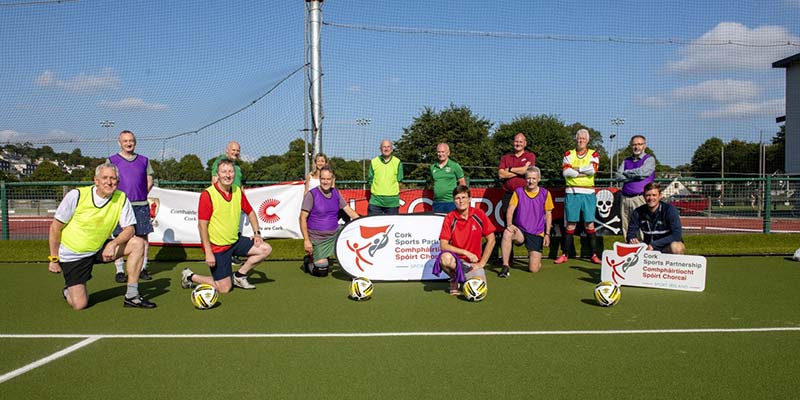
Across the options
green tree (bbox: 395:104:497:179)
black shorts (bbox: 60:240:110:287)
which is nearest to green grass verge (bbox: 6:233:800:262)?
black shorts (bbox: 60:240:110:287)

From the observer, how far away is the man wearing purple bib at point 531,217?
25.0 feet

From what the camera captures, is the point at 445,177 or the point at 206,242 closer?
the point at 206,242

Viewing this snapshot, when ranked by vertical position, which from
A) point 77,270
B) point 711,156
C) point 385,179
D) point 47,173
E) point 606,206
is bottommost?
point 77,270

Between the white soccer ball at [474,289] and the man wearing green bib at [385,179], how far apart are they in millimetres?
2932

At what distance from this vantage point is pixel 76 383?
3338mm

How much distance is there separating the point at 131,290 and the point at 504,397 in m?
4.14

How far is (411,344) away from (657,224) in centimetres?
414

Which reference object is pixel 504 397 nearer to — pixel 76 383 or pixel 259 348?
pixel 259 348

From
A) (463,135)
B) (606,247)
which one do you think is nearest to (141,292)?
(606,247)

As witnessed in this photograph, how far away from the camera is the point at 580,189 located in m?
8.53

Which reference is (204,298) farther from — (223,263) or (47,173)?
(47,173)

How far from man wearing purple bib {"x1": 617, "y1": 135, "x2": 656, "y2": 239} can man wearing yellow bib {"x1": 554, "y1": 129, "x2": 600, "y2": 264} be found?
45cm

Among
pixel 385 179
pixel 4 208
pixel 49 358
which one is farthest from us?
pixel 4 208

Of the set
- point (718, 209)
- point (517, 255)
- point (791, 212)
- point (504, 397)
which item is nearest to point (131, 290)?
point (504, 397)
